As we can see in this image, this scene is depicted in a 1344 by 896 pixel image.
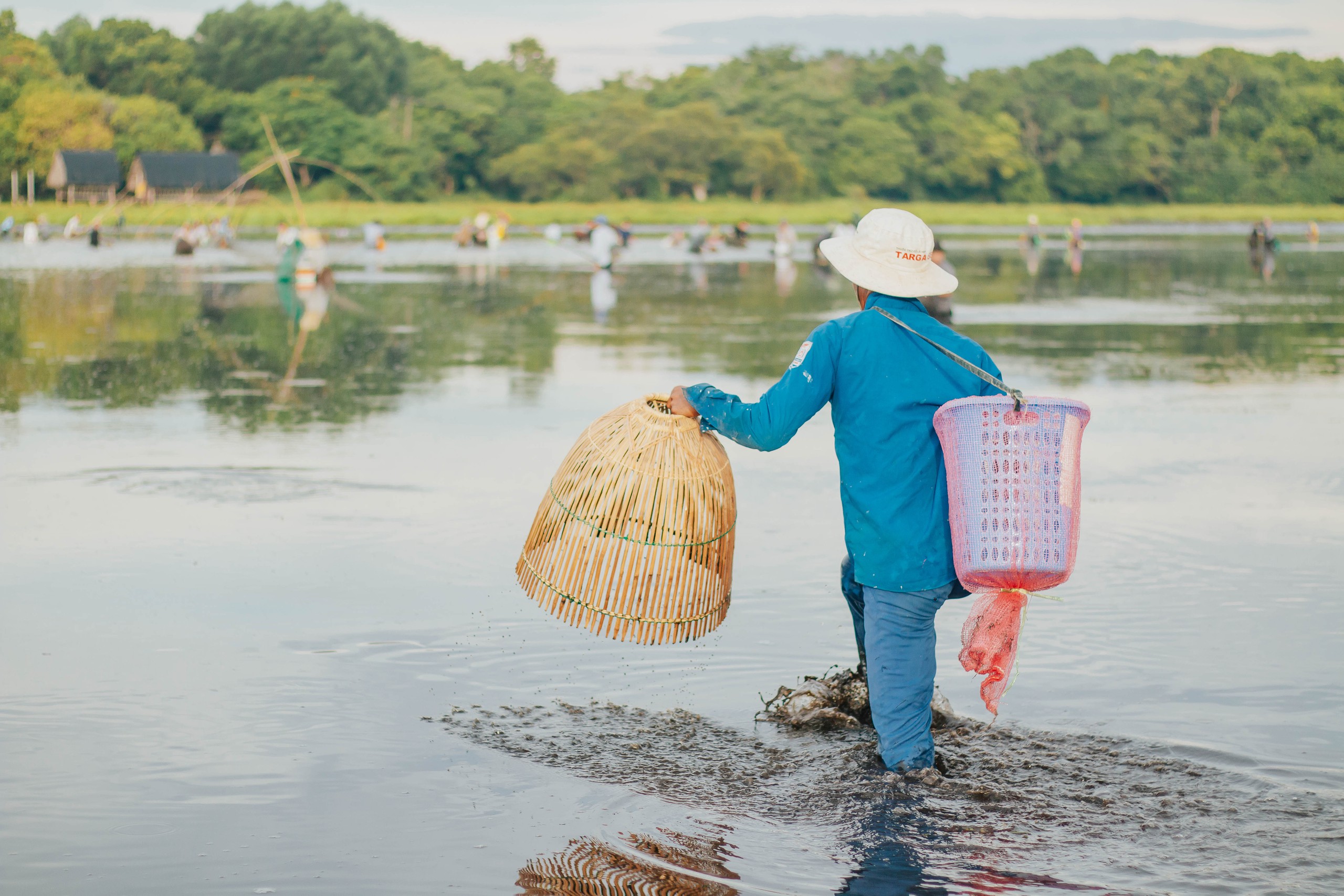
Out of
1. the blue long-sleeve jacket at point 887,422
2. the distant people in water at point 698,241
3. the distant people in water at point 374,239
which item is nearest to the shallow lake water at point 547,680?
the blue long-sleeve jacket at point 887,422

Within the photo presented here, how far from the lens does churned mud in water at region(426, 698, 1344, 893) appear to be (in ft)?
14.5

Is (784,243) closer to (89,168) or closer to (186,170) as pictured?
(186,170)

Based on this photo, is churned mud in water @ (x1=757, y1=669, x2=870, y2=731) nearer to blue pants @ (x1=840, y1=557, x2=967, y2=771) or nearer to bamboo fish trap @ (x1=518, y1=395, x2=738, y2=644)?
bamboo fish trap @ (x1=518, y1=395, x2=738, y2=644)

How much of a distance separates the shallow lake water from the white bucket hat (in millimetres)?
1625

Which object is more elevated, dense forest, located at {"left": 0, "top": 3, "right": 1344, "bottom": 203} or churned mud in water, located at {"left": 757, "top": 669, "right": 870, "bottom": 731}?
dense forest, located at {"left": 0, "top": 3, "right": 1344, "bottom": 203}

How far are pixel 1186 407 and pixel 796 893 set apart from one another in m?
10.5

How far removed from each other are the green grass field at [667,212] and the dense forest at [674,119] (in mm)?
2316

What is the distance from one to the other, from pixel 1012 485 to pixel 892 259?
839mm

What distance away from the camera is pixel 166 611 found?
7027 millimetres

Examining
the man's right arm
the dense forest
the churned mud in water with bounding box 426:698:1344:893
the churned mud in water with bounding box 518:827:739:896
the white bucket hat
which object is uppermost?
the dense forest

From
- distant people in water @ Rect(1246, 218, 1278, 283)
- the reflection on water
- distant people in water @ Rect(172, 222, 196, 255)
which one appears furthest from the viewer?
distant people in water @ Rect(1246, 218, 1278, 283)

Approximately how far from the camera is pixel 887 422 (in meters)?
4.75

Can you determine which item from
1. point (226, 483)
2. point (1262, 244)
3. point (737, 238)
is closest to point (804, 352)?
point (226, 483)

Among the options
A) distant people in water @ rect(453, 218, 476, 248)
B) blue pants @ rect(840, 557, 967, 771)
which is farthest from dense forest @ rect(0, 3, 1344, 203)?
blue pants @ rect(840, 557, 967, 771)
